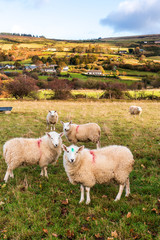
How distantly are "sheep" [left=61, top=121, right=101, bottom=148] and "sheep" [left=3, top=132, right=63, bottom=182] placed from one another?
2284mm

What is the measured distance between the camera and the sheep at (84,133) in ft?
26.2

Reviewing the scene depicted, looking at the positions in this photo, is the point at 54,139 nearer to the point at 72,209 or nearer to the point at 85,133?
the point at 72,209

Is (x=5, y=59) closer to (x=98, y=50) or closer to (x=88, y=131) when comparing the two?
(x=98, y=50)

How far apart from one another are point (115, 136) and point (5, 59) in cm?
10179

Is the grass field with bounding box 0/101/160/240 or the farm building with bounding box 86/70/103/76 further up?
the farm building with bounding box 86/70/103/76

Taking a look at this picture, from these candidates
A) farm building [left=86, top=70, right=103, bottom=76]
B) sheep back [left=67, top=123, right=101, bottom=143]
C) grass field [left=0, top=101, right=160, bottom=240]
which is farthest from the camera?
farm building [left=86, top=70, right=103, bottom=76]

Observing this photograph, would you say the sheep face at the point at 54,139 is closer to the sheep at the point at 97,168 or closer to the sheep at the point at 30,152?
the sheep at the point at 30,152

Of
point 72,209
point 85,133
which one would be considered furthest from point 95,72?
point 72,209

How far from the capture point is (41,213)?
12.5 feet

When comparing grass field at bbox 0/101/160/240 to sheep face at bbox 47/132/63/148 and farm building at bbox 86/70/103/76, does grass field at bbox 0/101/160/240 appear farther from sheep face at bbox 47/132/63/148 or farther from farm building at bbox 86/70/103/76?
farm building at bbox 86/70/103/76

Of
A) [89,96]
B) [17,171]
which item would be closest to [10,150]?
[17,171]

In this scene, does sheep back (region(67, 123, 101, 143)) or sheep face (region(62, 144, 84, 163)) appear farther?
sheep back (region(67, 123, 101, 143))

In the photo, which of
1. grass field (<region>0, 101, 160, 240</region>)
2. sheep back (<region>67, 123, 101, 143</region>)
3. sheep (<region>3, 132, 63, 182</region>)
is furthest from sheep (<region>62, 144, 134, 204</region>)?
sheep back (<region>67, 123, 101, 143</region>)

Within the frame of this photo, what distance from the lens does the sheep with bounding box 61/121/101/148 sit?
26.2ft
